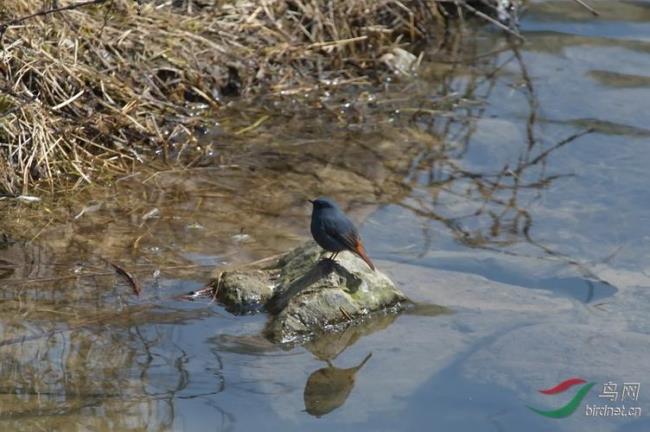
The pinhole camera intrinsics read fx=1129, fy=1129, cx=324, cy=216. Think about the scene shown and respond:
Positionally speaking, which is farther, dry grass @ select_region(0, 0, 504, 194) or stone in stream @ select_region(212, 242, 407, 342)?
dry grass @ select_region(0, 0, 504, 194)

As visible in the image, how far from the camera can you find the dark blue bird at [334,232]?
5.02m

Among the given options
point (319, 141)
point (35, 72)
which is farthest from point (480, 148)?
point (35, 72)

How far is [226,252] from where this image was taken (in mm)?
5691

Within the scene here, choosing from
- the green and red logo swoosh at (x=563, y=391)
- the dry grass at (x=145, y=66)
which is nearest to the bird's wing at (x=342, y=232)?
the green and red logo swoosh at (x=563, y=391)

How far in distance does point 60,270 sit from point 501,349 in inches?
84.1

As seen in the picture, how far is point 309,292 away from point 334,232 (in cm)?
29

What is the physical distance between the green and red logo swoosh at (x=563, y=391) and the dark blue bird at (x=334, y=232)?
105 cm

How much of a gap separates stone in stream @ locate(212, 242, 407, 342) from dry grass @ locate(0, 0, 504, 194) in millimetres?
1580

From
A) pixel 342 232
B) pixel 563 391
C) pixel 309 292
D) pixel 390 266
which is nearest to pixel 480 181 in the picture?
pixel 390 266

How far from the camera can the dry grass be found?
634cm

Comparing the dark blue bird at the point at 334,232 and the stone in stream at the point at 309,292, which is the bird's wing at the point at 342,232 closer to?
the dark blue bird at the point at 334,232

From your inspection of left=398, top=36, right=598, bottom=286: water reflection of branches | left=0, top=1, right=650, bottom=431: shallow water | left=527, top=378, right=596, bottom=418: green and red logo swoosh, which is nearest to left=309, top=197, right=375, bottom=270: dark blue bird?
left=0, top=1, right=650, bottom=431: shallow water

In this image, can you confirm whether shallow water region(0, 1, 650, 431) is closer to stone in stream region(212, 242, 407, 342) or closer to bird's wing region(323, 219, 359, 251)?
stone in stream region(212, 242, 407, 342)

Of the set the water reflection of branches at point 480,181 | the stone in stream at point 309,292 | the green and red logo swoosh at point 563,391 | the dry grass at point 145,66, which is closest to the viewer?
the green and red logo swoosh at point 563,391
